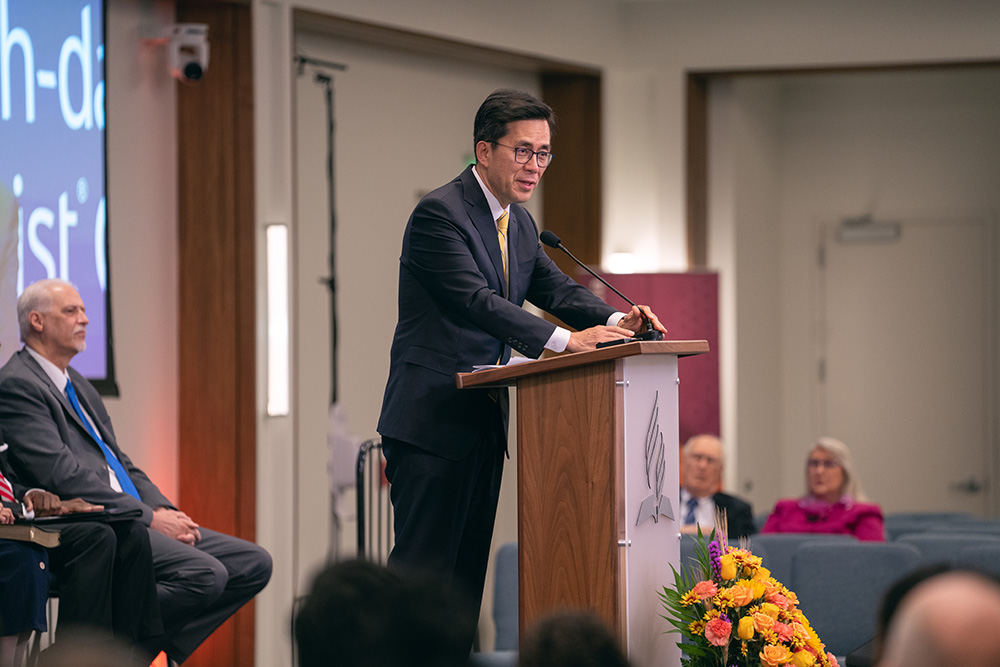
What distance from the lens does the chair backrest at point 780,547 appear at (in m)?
4.29

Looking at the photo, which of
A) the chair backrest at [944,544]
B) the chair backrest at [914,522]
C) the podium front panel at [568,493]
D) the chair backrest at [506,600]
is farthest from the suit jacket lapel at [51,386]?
the chair backrest at [914,522]

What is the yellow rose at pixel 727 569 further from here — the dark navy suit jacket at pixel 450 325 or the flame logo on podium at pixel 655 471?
the dark navy suit jacket at pixel 450 325

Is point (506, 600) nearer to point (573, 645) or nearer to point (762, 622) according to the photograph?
point (762, 622)

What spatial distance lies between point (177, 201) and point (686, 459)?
8.34 ft

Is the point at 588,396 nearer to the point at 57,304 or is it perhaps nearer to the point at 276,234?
the point at 57,304

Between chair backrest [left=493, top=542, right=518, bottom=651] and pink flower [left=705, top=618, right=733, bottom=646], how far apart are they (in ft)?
4.81

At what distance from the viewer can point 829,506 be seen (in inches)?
210

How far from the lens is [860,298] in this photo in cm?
857

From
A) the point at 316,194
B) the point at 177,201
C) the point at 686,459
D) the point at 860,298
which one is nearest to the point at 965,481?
the point at 860,298

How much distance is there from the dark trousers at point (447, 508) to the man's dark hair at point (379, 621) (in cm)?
142

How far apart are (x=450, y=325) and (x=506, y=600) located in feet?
5.21

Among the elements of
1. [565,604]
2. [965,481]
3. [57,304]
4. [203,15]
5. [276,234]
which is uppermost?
[203,15]

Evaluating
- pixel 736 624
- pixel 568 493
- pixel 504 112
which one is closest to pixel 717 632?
pixel 736 624

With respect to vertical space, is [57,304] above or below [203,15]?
below
